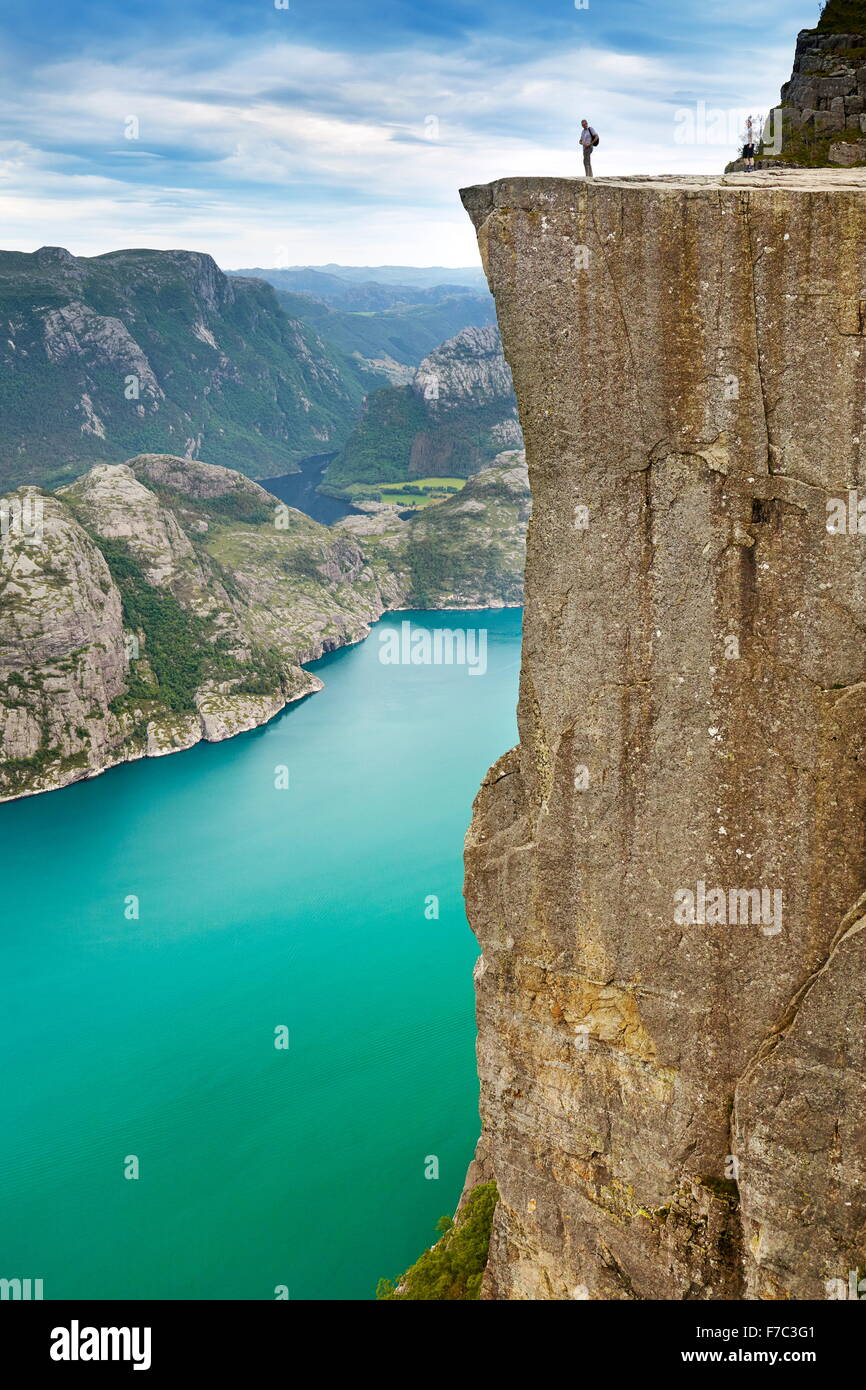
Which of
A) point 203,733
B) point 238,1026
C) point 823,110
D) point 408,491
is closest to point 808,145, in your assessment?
point 823,110

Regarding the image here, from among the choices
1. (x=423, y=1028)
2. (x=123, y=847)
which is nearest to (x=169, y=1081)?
(x=423, y=1028)

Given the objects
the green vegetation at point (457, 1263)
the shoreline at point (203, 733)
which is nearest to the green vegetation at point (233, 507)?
the shoreline at point (203, 733)

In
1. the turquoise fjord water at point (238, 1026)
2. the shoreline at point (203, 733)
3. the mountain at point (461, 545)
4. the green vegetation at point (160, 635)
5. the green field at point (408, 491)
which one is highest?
the green field at point (408, 491)

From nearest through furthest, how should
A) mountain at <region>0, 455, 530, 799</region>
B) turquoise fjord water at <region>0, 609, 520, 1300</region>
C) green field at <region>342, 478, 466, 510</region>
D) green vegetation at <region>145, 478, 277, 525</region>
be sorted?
1. turquoise fjord water at <region>0, 609, 520, 1300</region>
2. mountain at <region>0, 455, 530, 799</region>
3. green vegetation at <region>145, 478, 277, 525</region>
4. green field at <region>342, 478, 466, 510</region>

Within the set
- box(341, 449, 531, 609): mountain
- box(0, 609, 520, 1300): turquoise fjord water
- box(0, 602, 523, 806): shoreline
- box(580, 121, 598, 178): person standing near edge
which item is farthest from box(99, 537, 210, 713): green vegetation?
box(580, 121, 598, 178): person standing near edge

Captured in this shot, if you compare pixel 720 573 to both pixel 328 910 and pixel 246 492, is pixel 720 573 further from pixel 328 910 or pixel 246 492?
pixel 246 492

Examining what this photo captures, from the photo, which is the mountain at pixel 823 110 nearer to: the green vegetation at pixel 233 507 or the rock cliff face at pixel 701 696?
the rock cliff face at pixel 701 696

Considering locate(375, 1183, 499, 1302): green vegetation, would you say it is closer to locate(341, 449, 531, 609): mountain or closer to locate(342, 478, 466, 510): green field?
locate(341, 449, 531, 609): mountain
